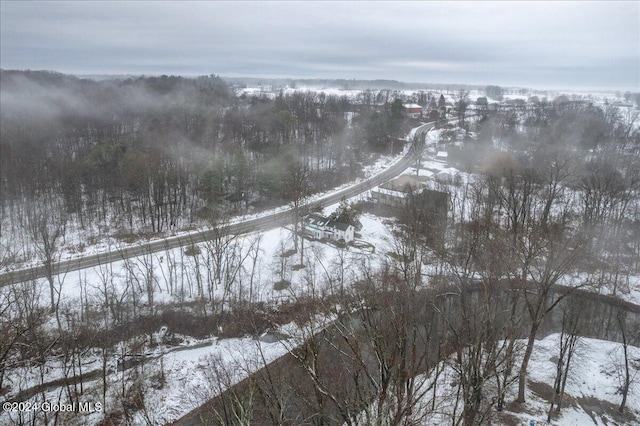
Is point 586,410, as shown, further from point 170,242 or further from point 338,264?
point 170,242

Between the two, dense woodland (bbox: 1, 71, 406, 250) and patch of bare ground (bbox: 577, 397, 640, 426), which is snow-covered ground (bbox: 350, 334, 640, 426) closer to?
patch of bare ground (bbox: 577, 397, 640, 426)

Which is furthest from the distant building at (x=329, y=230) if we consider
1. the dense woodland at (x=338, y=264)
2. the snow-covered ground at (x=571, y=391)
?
the snow-covered ground at (x=571, y=391)

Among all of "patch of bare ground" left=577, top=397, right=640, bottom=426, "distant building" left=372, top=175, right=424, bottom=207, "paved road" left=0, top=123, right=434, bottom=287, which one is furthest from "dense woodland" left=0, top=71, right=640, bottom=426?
"distant building" left=372, top=175, right=424, bottom=207

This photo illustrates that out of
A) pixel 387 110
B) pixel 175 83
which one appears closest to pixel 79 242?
pixel 387 110

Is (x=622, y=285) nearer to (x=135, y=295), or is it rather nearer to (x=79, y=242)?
(x=135, y=295)

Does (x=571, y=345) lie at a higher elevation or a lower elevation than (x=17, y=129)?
lower
